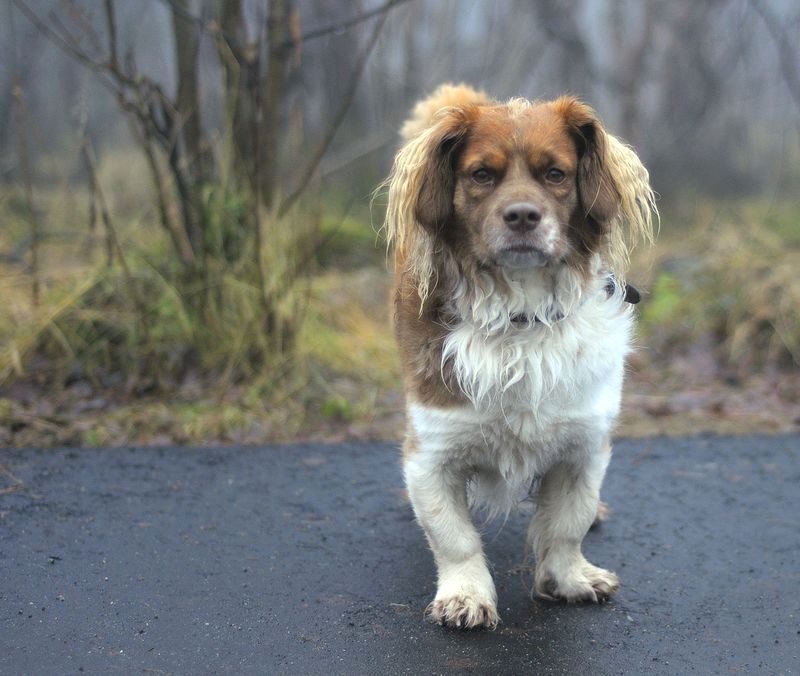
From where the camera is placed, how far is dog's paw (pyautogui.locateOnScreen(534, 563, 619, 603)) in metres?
3.41

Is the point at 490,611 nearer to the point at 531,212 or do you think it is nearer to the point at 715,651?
the point at 715,651

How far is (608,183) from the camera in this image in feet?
11.1

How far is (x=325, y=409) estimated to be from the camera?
18.5 feet

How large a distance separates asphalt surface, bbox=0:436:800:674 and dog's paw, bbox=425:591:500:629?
0.04 m

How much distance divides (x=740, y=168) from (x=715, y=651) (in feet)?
34.3

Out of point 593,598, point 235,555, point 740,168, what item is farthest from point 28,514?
point 740,168

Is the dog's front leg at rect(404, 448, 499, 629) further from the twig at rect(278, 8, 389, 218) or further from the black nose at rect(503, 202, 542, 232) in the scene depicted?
the twig at rect(278, 8, 389, 218)

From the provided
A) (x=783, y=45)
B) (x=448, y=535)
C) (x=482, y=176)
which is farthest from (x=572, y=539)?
(x=783, y=45)

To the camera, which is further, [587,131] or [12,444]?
[12,444]

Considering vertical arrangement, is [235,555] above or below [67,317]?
below

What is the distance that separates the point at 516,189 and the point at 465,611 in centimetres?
139

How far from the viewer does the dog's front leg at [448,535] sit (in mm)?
3219

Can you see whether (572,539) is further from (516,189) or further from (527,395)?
(516,189)

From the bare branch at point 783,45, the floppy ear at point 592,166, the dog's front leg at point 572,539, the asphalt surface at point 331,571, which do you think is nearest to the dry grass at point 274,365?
the asphalt surface at point 331,571
